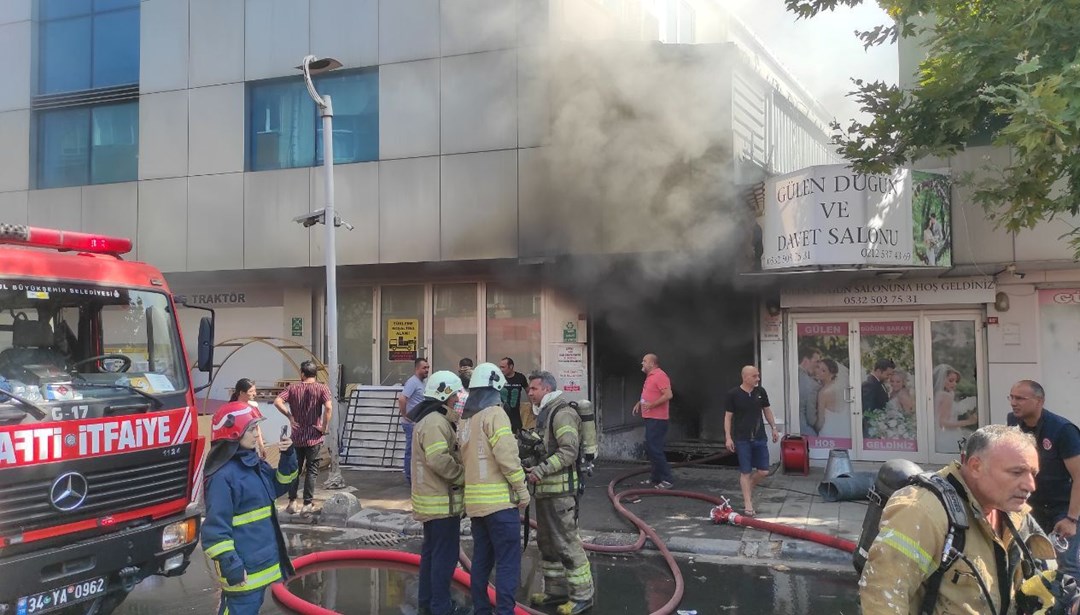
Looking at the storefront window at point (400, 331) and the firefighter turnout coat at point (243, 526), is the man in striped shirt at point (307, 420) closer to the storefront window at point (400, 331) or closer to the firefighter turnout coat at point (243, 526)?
the storefront window at point (400, 331)

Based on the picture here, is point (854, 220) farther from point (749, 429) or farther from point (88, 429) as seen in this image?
point (88, 429)

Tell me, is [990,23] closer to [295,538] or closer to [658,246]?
[658,246]

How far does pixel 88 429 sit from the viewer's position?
13.0 ft

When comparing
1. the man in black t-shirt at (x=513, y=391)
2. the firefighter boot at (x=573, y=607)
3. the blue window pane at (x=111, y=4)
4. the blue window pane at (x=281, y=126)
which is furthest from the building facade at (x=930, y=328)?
the blue window pane at (x=111, y=4)

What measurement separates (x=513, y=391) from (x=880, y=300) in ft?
16.6

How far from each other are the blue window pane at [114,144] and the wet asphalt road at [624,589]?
875 centimetres

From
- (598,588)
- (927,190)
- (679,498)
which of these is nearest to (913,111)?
(927,190)

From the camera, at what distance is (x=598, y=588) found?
5.44 metres

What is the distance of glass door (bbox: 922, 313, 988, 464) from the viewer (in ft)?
29.6

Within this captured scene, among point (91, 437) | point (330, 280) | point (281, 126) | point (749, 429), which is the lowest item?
point (749, 429)

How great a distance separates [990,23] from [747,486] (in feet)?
15.3

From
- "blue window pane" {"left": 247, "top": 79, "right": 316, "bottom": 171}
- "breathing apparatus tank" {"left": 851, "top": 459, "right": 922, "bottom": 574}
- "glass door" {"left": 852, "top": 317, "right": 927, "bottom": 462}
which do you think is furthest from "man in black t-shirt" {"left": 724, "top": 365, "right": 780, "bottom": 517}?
"blue window pane" {"left": 247, "top": 79, "right": 316, "bottom": 171}

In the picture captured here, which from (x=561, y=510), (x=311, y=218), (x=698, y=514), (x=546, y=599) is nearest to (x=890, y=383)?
(x=698, y=514)

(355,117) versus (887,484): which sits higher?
(355,117)
